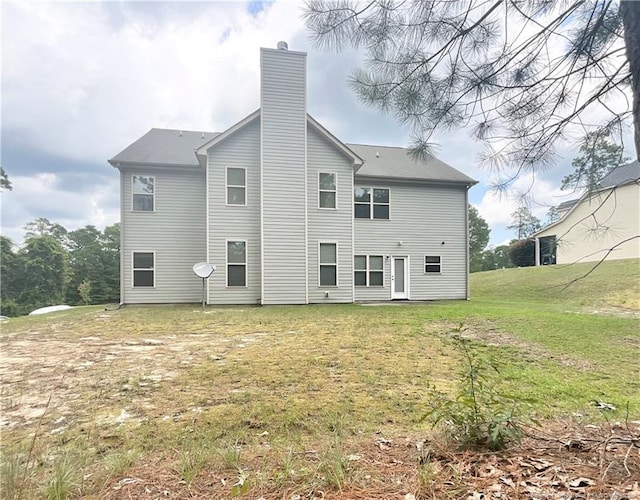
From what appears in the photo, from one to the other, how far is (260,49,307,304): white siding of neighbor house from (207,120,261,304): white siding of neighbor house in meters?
0.53

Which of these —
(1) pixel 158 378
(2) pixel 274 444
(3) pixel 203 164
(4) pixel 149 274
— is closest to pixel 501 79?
(2) pixel 274 444

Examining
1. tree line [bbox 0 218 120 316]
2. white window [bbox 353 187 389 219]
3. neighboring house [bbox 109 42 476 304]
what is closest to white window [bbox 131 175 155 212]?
neighboring house [bbox 109 42 476 304]

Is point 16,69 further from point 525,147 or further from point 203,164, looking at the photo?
point 203,164

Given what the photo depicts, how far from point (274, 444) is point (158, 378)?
2345 mm

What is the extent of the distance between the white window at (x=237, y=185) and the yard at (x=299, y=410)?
229 inches

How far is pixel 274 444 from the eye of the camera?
257cm

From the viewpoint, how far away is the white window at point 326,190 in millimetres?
13070

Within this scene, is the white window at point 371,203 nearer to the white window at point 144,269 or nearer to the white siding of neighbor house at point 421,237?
the white siding of neighbor house at point 421,237

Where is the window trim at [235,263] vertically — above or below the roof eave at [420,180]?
below

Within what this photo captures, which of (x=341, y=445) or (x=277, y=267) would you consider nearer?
(x=341, y=445)

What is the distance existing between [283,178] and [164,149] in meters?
5.17

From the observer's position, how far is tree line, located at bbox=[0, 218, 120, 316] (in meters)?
27.2

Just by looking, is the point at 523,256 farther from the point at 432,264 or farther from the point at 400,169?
the point at 400,169

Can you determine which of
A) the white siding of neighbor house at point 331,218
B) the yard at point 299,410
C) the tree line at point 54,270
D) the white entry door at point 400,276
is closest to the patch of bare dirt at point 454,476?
the yard at point 299,410
